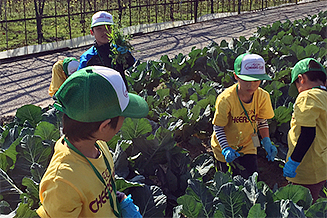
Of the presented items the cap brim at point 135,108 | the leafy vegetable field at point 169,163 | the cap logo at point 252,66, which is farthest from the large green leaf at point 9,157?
the cap logo at point 252,66

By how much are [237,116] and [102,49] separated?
1.79 meters

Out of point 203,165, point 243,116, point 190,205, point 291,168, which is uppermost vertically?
point 243,116

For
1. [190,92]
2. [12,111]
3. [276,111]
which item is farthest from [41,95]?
[276,111]

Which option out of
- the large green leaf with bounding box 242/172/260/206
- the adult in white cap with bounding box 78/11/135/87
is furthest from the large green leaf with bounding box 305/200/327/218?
the adult in white cap with bounding box 78/11/135/87

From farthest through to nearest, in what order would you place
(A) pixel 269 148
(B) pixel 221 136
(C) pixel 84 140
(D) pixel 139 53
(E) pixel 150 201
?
(D) pixel 139 53
(A) pixel 269 148
(B) pixel 221 136
(E) pixel 150 201
(C) pixel 84 140

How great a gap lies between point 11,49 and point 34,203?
908 centimetres

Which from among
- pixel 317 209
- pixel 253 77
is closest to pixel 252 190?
pixel 317 209

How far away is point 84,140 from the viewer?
163 cm

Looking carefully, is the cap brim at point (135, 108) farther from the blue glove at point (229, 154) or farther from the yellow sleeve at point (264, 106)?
the yellow sleeve at point (264, 106)

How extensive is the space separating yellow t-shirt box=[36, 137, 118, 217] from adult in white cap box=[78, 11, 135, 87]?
2.22 meters

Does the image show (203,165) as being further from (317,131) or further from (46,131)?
(46,131)

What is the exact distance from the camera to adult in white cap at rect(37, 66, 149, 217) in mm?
1504

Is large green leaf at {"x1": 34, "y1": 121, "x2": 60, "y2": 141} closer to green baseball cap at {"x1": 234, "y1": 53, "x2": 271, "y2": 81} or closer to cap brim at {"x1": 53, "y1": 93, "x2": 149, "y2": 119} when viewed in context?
cap brim at {"x1": 53, "y1": 93, "x2": 149, "y2": 119}

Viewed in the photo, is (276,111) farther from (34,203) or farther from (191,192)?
(34,203)
